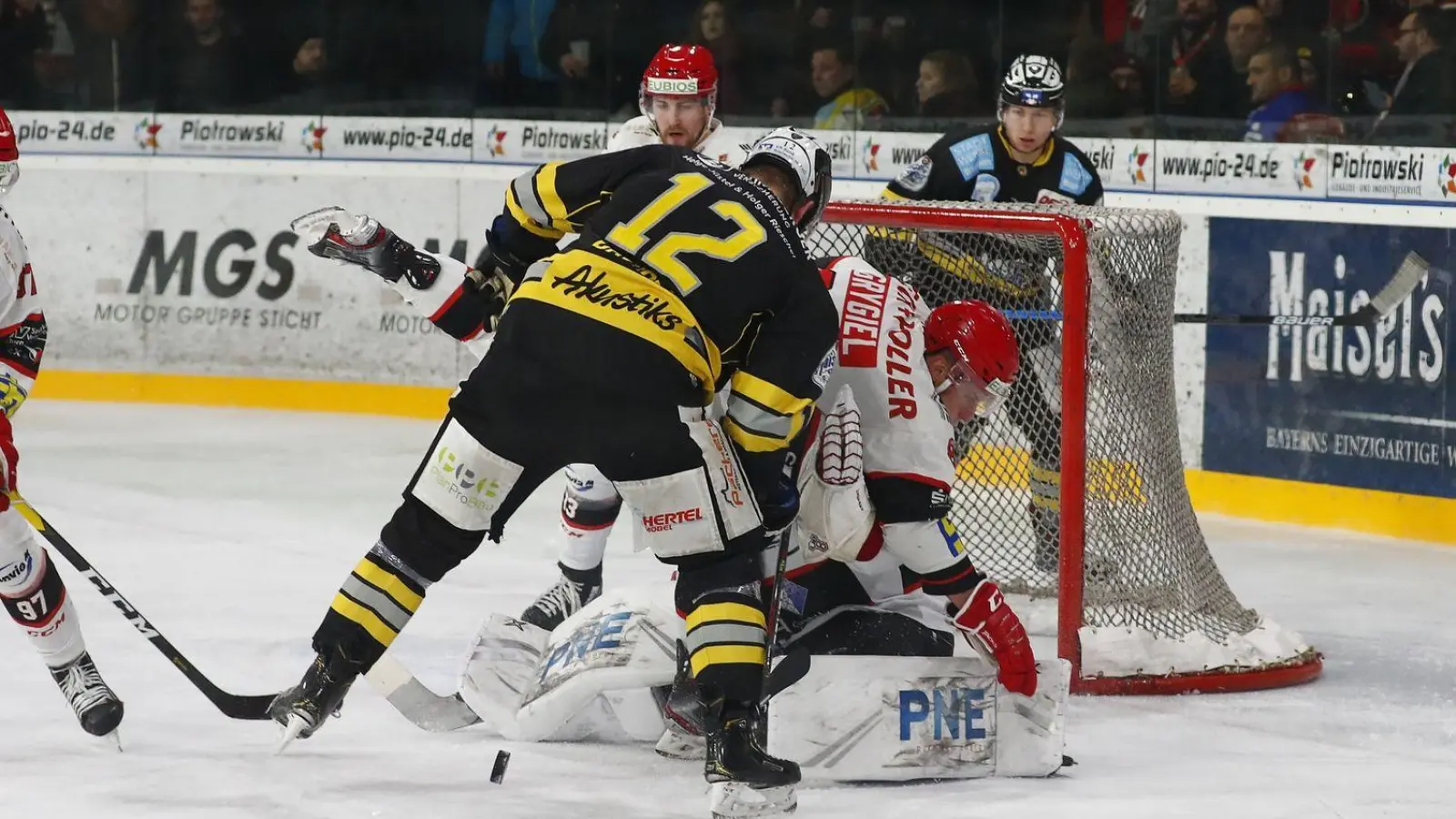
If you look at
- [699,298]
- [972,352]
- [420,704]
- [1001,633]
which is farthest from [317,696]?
[972,352]

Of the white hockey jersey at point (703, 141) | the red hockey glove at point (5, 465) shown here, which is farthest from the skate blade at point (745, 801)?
the white hockey jersey at point (703, 141)

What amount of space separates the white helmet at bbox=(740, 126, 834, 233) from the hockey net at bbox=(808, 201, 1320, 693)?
977 millimetres

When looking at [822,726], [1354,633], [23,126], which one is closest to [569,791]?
[822,726]

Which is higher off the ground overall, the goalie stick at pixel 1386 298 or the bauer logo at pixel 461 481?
the goalie stick at pixel 1386 298

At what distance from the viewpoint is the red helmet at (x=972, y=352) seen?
3.81 m

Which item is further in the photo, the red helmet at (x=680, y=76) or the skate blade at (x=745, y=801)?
the red helmet at (x=680, y=76)

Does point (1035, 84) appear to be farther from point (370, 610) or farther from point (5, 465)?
point (5, 465)

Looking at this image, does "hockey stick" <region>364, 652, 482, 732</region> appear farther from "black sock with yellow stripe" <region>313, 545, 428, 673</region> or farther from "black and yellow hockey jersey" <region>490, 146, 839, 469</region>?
"black and yellow hockey jersey" <region>490, 146, 839, 469</region>

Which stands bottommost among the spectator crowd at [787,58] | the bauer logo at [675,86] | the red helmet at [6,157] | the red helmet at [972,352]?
the red helmet at [972,352]

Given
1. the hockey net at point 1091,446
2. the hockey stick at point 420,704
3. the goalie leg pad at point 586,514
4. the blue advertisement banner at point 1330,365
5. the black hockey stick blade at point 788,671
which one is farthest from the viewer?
the blue advertisement banner at point 1330,365

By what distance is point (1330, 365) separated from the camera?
6.29m

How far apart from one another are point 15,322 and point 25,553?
1.37 ft

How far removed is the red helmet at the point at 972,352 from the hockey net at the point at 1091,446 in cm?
65

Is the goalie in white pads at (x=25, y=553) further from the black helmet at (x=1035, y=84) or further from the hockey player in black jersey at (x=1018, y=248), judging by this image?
the black helmet at (x=1035, y=84)
